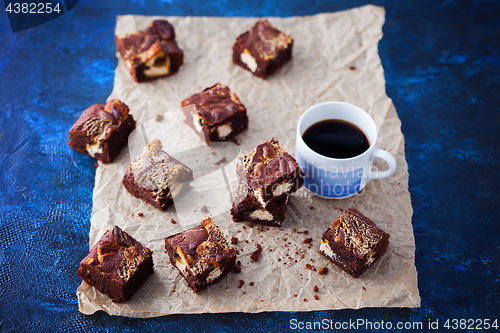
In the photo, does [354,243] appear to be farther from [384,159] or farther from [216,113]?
[216,113]

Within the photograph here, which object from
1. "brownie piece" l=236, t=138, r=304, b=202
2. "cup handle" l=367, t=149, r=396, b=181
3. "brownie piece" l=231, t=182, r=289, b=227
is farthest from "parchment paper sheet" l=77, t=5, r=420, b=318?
"brownie piece" l=236, t=138, r=304, b=202

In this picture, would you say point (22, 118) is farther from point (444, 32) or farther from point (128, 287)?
point (444, 32)

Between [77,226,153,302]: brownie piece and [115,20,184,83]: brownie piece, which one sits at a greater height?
[115,20,184,83]: brownie piece

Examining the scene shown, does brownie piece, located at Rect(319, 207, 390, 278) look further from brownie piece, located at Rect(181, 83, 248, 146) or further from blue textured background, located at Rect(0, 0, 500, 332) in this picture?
brownie piece, located at Rect(181, 83, 248, 146)

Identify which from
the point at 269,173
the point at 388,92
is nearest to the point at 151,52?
the point at 269,173

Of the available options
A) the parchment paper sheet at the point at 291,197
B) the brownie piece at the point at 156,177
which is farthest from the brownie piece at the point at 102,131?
the brownie piece at the point at 156,177

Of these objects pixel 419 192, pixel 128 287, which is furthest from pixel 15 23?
pixel 419 192
